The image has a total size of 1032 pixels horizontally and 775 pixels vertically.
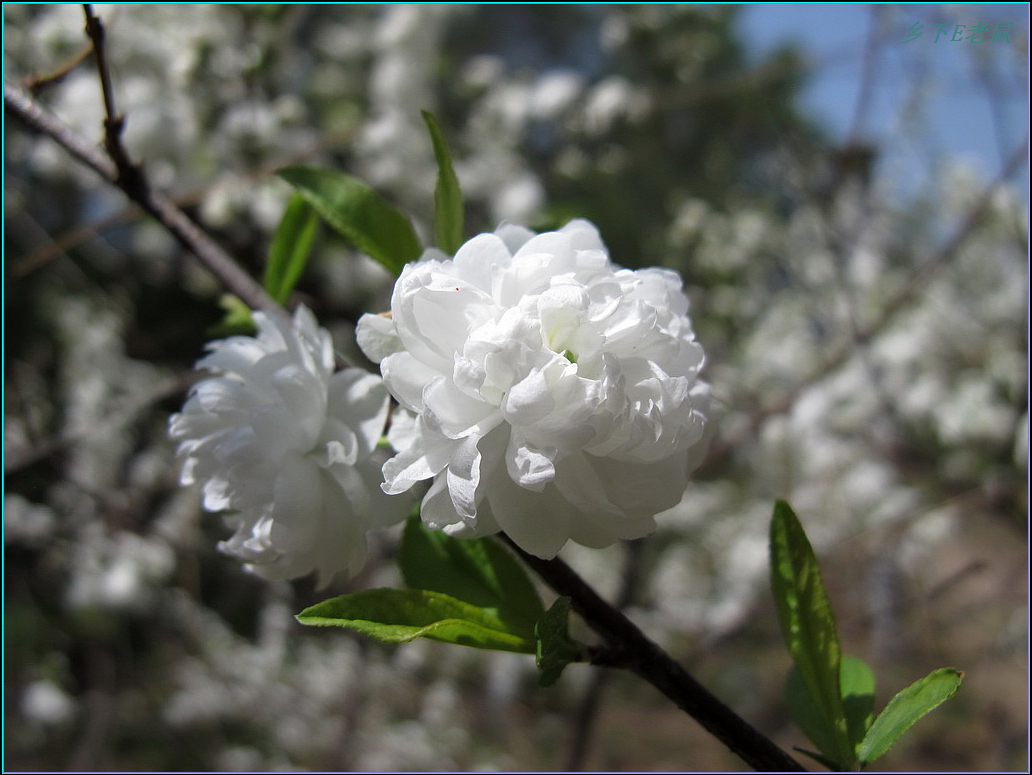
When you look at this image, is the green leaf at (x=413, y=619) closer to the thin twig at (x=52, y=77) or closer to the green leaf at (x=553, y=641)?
the green leaf at (x=553, y=641)

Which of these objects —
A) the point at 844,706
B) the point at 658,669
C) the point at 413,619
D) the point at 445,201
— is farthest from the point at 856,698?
the point at 445,201

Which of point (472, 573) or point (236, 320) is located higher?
point (236, 320)

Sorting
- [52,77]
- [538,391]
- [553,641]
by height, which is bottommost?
[553,641]

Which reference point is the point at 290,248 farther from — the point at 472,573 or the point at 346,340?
the point at 346,340

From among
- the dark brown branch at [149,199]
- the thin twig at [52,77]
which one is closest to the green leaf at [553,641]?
the dark brown branch at [149,199]

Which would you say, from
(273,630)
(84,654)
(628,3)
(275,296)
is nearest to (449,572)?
(275,296)

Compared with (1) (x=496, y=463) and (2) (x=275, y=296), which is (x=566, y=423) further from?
(2) (x=275, y=296)

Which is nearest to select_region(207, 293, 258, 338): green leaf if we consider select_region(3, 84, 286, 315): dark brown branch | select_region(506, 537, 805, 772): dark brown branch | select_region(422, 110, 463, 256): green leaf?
select_region(3, 84, 286, 315): dark brown branch
